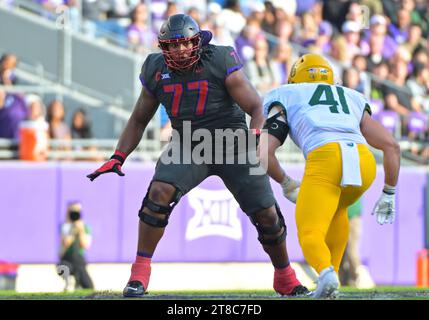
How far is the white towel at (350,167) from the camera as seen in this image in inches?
297

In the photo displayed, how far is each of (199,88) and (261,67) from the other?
7589mm

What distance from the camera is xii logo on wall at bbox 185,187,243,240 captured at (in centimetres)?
1465

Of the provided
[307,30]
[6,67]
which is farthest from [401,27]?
[6,67]

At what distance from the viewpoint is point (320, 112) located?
7742mm

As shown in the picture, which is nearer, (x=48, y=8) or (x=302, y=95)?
(x=302, y=95)

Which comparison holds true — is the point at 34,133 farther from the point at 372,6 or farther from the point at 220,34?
the point at 372,6

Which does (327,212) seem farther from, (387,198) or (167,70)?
(167,70)

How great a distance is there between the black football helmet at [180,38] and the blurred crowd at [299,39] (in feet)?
20.4

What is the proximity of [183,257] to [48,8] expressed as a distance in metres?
3.93

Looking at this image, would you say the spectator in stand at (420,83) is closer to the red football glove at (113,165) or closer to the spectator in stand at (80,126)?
the spectator in stand at (80,126)
